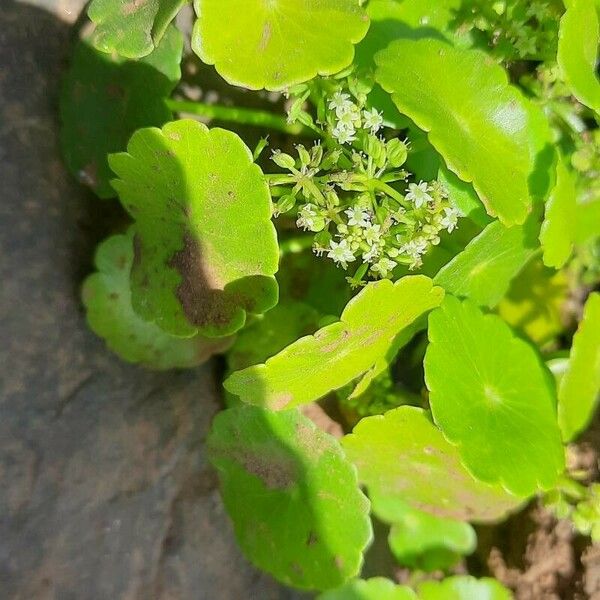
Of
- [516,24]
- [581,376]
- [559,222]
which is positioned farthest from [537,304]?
[516,24]

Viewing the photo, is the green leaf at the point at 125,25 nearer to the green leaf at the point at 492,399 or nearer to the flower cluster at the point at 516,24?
the flower cluster at the point at 516,24

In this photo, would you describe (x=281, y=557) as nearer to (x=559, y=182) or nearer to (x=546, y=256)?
(x=546, y=256)

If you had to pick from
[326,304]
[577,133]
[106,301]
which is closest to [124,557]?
[106,301]

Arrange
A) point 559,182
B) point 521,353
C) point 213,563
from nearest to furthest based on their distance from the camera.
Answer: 1. point 559,182
2. point 521,353
3. point 213,563

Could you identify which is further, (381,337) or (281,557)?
(281,557)

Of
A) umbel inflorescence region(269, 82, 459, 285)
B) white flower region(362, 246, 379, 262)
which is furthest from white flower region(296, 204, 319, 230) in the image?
white flower region(362, 246, 379, 262)

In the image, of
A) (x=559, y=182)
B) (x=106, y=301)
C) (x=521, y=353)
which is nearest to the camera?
(x=559, y=182)

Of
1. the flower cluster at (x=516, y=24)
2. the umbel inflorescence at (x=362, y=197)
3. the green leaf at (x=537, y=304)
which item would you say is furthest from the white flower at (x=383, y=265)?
the green leaf at (x=537, y=304)
